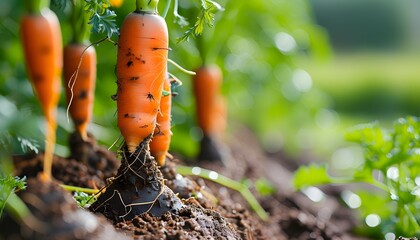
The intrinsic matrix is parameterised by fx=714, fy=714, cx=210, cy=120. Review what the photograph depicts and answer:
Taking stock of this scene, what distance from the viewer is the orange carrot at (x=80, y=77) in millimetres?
2254

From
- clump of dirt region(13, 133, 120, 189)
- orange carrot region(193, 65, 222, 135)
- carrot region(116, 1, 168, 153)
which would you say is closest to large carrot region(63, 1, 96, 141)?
clump of dirt region(13, 133, 120, 189)

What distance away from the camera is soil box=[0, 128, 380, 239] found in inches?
66.2

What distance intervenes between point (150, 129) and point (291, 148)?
119 inches

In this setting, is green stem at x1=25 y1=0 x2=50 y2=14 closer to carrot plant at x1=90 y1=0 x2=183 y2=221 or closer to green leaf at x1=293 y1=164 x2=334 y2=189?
carrot plant at x1=90 y1=0 x2=183 y2=221

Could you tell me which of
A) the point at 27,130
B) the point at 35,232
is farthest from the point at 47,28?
the point at 27,130

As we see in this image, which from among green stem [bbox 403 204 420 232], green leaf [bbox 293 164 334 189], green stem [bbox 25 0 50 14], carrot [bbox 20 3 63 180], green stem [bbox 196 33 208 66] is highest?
green stem [bbox 196 33 208 66]

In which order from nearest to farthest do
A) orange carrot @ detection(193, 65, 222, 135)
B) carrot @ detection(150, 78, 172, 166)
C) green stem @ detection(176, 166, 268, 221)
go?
carrot @ detection(150, 78, 172, 166), green stem @ detection(176, 166, 268, 221), orange carrot @ detection(193, 65, 222, 135)

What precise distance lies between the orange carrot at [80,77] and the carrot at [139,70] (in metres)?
0.44

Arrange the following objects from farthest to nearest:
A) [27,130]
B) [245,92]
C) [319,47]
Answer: [245,92]
[319,47]
[27,130]

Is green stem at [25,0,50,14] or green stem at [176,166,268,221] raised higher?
green stem at [25,0,50,14]

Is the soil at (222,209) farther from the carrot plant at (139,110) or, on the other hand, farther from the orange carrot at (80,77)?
the orange carrot at (80,77)

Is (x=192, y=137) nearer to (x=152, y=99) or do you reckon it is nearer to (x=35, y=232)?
(x=152, y=99)

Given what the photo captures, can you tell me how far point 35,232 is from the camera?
1361 mm

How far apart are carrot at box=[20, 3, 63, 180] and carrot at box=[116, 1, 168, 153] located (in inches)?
6.9
